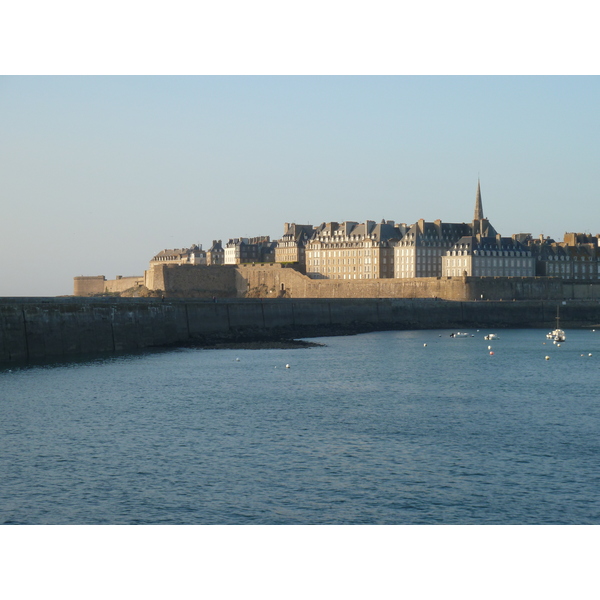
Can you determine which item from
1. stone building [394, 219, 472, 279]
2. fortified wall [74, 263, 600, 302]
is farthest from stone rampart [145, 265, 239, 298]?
stone building [394, 219, 472, 279]

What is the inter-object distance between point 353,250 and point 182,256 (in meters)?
39.6

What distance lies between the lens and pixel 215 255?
375ft

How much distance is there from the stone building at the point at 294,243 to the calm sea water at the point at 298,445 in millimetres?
61914

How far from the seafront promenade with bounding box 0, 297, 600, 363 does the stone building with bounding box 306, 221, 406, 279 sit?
21.8 meters

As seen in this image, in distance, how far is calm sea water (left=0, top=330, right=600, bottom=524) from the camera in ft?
47.4

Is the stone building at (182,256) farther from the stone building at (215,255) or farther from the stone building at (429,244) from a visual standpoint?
the stone building at (429,244)

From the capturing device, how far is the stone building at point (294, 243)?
9612 cm

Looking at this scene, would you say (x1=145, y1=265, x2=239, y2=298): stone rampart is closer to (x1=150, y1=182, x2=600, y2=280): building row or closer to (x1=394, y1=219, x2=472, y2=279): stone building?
(x1=150, y1=182, x2=600, y2=280): building row

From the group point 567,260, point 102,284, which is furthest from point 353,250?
point 102,284

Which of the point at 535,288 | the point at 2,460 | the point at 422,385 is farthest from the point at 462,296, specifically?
the point at 2,460

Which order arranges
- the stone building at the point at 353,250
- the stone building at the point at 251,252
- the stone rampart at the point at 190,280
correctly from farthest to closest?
the stone building at the point at 251,252, the stone building at the point at 353,250, the stone rampart at the point at 190,280

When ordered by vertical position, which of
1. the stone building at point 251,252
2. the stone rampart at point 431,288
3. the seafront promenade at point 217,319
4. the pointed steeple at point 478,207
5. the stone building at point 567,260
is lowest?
the seafront promenade at point 217,319

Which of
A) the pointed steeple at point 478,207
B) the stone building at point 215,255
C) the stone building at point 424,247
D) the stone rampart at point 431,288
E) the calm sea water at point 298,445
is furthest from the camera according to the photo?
the stone building at point 215,255

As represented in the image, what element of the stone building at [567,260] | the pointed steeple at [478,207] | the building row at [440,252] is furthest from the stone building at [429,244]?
the pointed steeple at [478,207]
